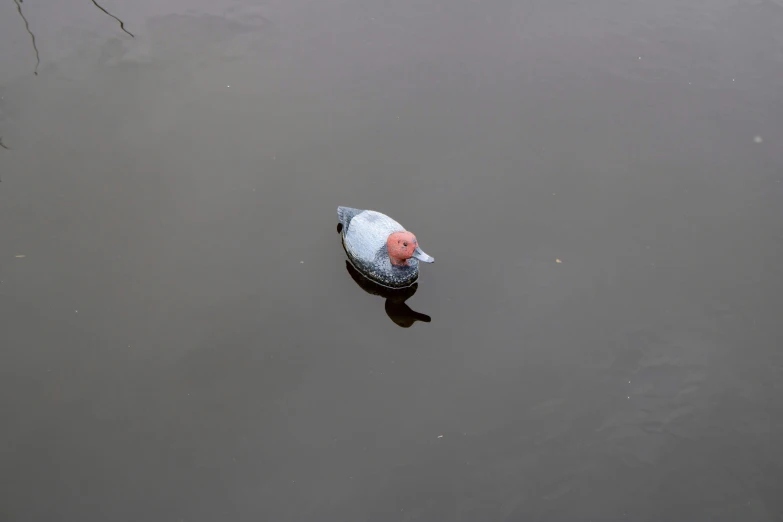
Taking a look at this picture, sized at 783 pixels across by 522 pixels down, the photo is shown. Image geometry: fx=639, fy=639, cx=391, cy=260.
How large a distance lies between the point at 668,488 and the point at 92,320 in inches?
198

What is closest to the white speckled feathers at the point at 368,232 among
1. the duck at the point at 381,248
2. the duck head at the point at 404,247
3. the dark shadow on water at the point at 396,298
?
the duck at the point at 381,248

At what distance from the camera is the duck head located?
18.2ft

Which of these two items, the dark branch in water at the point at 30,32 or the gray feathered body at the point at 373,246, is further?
the dark branch in water at the point at 30,32

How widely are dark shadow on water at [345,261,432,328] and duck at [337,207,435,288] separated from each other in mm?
62

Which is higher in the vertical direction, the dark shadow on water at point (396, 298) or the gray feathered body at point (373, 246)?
the gray feathered body at point (373, 246)

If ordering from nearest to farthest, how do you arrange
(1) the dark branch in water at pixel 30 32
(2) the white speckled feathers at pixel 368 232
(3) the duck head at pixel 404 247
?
(3) the duck head at pixel 404 247, (2) the white speckled feathers at pixel 368 232, (1) the dark branch in water at pixel 30 32

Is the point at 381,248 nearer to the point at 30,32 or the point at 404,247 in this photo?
the point at 404,247

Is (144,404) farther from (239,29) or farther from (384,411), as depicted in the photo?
(239,29)

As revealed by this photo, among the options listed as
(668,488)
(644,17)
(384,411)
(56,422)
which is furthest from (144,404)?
(644,17)

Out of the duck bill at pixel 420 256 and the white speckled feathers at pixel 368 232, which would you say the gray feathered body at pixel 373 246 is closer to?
the white speckled feathers at pixel 368 232

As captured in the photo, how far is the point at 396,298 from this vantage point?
602 centimetres

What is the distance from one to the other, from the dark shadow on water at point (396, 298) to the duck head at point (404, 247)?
49cm

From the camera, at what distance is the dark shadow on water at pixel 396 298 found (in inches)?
230

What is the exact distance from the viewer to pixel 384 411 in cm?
528
